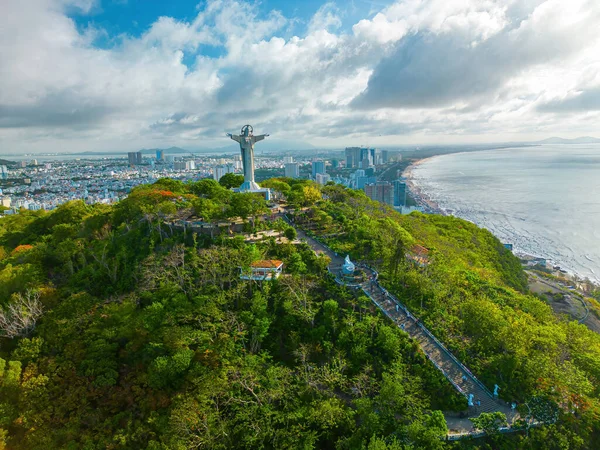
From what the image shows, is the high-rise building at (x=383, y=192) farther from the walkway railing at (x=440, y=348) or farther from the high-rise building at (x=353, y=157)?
the high-rise building at (x=353, y=157)

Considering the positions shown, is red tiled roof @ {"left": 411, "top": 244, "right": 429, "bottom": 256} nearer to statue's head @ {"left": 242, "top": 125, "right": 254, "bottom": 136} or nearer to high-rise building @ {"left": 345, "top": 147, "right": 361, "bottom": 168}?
statue's head @ {"left": 242, "top": 125, "right": 254, "bottom": 136}

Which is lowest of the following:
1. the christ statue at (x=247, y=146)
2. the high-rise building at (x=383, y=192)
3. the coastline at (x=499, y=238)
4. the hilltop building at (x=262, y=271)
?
the coastline at (x=499, y=238)

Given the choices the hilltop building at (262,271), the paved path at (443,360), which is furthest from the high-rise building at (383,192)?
the hilltop building at (262,271)

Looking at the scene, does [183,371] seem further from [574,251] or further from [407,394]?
[574,251]

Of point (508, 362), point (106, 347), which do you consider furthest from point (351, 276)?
point (106, 347)

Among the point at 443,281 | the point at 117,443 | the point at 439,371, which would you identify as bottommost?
the point at 117,443

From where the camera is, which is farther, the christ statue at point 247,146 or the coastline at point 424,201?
the coastline at point 424,201
